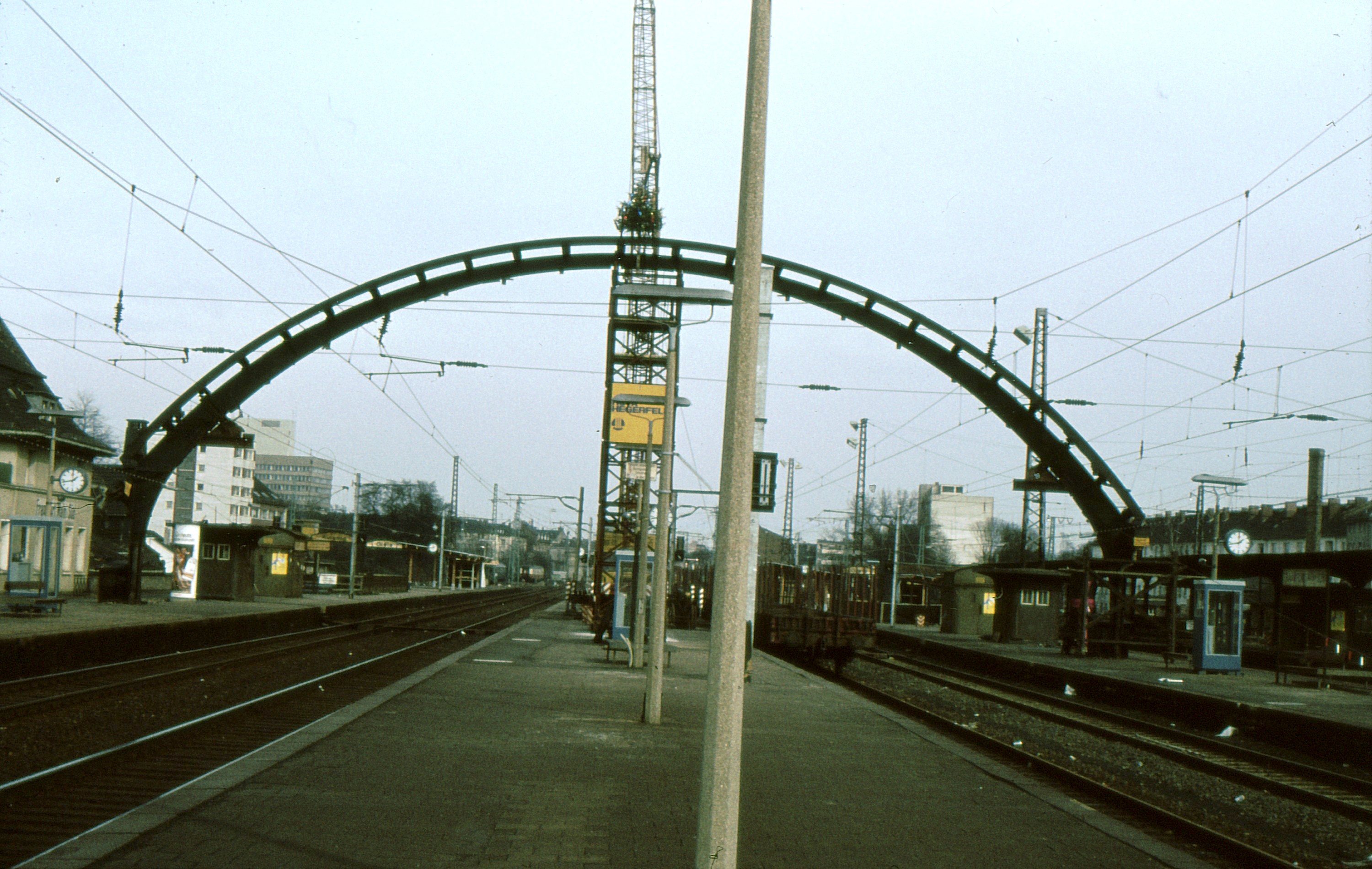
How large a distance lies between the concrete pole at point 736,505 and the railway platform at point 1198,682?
1364 centimetres

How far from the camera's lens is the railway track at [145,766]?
25.0 feet

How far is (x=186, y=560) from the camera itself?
40125 millimetres

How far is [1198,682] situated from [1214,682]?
544mm

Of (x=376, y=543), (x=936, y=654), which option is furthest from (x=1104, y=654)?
(x=376, y=543)

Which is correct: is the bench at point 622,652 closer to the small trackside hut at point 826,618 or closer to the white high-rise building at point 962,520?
the small trackside hut at point 826,618

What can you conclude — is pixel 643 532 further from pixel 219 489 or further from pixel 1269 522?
pixel 219 489

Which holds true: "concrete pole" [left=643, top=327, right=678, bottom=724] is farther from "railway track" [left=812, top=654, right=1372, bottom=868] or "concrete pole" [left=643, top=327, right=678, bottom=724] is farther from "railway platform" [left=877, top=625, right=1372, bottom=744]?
"railway platform" [left=877, top=625, right=1372, bottom=744]

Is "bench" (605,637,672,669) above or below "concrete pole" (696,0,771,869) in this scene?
below

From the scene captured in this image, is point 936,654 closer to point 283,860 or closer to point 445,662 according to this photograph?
point 445,662

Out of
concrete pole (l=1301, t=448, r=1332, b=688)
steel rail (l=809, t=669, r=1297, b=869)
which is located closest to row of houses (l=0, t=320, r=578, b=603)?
steel rail (l=809, t=669, r=1297, b=869)

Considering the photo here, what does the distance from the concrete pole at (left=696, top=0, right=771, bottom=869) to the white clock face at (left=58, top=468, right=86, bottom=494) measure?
35603 millimetres

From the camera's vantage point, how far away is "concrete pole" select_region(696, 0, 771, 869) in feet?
16.8

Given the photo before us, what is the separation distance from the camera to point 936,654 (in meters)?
36.3

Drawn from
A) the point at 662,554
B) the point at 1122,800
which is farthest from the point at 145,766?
the point at 1122,800
